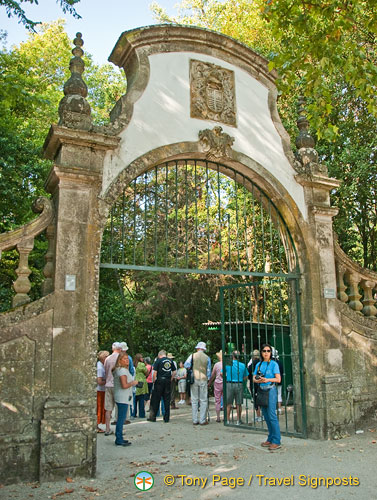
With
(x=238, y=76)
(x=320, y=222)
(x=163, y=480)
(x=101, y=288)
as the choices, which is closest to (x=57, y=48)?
(x=101, y=288)

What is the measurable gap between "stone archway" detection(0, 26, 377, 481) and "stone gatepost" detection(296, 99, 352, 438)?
0.02m

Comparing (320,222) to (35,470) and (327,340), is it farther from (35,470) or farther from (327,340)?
(35,470)

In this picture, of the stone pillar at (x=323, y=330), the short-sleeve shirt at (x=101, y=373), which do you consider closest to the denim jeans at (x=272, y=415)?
the stone pillar at (x=323, y=330)

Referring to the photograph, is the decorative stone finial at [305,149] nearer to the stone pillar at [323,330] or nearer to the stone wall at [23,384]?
the stone pillar at [323,330]

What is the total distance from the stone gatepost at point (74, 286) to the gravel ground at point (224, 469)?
43 cm

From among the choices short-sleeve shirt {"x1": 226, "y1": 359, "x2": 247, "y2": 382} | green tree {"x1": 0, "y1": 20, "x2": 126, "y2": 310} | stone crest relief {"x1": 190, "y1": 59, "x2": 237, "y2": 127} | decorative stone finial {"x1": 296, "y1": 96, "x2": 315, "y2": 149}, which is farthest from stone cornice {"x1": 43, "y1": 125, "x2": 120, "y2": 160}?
short-sleeve shirt {"x1": 226, "y1": 359, "x2": 247, "y2": 382}

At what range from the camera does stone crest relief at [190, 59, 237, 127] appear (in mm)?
7258

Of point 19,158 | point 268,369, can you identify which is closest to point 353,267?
point 268,369

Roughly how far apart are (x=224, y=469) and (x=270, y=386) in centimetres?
131

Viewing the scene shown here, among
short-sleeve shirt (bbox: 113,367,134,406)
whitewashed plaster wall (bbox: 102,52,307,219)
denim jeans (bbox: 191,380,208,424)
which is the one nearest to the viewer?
whitewashed plaster wall (bbox: 102,52,307,219)

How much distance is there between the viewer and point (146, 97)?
6.81 metres

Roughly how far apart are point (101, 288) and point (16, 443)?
414 inches

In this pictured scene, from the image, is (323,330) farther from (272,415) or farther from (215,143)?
(215,143)

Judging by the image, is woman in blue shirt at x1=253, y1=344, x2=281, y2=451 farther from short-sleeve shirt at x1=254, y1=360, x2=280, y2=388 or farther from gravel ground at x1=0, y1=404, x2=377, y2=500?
gravel ground at x1=0, y1=404, x2=377, y2=500
